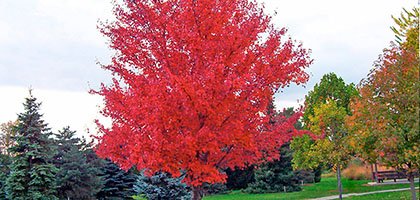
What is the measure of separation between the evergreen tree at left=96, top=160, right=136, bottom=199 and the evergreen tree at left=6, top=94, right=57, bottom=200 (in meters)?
4.47

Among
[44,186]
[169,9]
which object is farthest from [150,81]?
[44,186]

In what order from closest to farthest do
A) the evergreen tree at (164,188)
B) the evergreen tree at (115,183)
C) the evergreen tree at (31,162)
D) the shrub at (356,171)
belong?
the evergreen tree at (31,162) < the evergreen tree at (164,188) < the evergreen tree at (115,183) < the shrub at (356,171)

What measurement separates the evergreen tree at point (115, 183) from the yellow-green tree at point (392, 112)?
16513 millimetres

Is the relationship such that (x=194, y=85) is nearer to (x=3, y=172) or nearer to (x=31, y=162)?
(x=31, y=162)

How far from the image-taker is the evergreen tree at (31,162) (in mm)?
20078

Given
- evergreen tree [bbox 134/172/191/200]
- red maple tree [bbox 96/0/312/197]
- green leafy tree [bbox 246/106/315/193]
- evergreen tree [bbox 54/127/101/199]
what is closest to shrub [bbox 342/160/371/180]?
green leafy tree [bbox 246/106/315/193]

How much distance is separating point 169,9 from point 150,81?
5.82 ft

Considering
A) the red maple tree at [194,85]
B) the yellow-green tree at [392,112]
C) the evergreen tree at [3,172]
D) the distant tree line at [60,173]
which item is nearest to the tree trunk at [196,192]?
the red maple tree at [194,85]

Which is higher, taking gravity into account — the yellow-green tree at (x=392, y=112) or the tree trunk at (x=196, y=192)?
the yellow-green tree at (x=392, y=112)

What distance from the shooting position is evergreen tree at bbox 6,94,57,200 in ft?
65.9

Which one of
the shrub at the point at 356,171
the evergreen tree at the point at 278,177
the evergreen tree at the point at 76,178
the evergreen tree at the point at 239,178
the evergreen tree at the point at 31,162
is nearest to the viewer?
the evergreen tree at the point at 31,162

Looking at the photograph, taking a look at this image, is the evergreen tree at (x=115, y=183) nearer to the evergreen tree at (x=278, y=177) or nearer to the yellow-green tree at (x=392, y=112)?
the evergreen tree at (x=278, y=177)

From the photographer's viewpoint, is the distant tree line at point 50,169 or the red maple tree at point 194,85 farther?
the distant tree line at point 50,169

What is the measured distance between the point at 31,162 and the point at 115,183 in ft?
21.0
